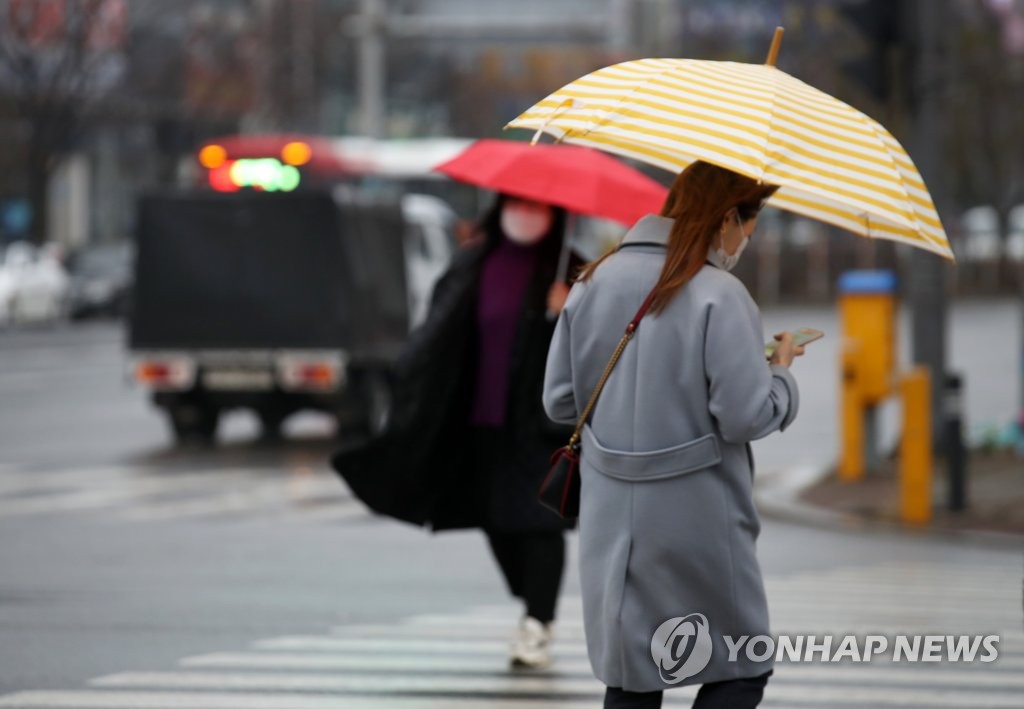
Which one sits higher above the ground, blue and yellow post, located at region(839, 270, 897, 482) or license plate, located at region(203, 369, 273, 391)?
blue and yellow post, located at region(839, 270, 897, 482)

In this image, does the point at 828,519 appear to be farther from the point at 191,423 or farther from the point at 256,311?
the point at 191,423

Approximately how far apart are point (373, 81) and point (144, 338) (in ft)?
85.1

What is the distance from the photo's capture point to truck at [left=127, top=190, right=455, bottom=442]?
19.8 m

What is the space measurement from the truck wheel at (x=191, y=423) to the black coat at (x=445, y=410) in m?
12.3

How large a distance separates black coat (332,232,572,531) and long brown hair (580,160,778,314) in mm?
2747

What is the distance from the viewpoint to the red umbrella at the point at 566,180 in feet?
24.7

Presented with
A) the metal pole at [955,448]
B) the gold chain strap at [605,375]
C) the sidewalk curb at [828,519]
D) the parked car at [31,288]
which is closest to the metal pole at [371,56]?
the parked car at [31,288]

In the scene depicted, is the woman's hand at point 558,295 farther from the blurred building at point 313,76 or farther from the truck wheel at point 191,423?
the blurred building at point 313,76

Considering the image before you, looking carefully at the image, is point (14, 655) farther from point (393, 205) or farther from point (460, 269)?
point (393, 205)

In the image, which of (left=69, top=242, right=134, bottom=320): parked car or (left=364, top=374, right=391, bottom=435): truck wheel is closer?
(left=364, top=374, right=391, bottom=435): truck wheel

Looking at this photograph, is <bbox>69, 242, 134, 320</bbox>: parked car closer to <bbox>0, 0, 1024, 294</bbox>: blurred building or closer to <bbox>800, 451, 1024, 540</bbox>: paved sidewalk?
<bbox>0, 0, 1024, 294</bbox>: blurred building

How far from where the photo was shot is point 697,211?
15.9 feet

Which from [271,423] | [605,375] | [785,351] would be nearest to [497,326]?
[785,351]

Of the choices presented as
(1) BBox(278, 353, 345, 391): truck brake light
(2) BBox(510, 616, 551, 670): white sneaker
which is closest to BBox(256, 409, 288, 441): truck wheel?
(1) BBox(278, 353, 345, 391): truck brake light
